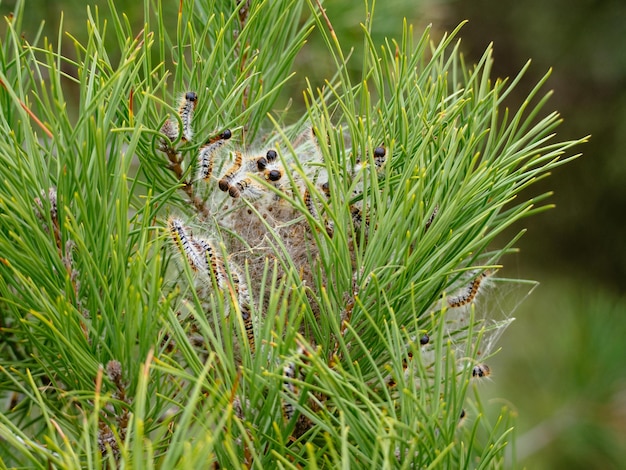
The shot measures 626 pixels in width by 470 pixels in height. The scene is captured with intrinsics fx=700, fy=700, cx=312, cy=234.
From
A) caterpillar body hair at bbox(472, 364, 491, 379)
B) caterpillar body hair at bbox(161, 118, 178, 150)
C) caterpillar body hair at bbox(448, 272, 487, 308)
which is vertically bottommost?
caterpillar body hair at bbox(472, 364, 491, 379)

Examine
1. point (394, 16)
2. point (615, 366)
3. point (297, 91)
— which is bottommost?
point (615, 366)

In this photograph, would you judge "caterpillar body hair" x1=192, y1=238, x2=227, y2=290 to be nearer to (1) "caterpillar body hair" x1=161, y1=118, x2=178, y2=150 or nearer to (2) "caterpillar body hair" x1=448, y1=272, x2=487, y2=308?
(1) "caterpillar body hair" x1=161, y1=118, x2=178, y2=150

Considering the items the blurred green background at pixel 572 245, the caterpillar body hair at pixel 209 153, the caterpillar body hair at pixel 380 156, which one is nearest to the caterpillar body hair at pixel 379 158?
the caterpillar body hair at pixel 380 156

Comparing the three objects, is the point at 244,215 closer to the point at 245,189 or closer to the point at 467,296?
the point at 245,189

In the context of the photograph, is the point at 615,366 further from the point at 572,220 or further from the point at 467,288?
the point at 467,288

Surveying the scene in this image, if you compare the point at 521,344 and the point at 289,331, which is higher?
the point at 289,331

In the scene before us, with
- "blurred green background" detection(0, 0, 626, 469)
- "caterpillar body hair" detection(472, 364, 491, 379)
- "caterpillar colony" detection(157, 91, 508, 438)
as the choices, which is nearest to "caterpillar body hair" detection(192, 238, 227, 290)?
"caterpillar colony" detection(157, 91, 508, 438)

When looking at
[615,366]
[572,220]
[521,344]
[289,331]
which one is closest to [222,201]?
[289,331]
